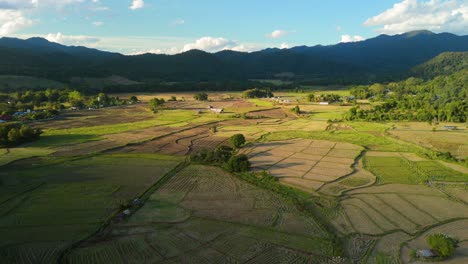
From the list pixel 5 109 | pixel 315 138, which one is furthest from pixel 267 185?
pixel 5 109

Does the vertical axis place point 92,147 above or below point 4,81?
below

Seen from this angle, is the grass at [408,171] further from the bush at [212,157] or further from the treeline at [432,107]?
the treeline at [432,107]

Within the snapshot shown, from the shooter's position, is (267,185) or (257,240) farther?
(267,185)

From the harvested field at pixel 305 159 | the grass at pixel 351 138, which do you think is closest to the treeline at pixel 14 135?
the harvested field at pixel 305 159

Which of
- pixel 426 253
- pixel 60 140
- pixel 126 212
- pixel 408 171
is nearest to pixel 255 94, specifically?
pixel 60 140

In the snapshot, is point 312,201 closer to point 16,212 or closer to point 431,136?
point 16,212

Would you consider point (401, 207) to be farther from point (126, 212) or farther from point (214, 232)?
point (126, 212)

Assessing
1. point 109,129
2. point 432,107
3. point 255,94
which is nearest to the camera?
point 109,129
